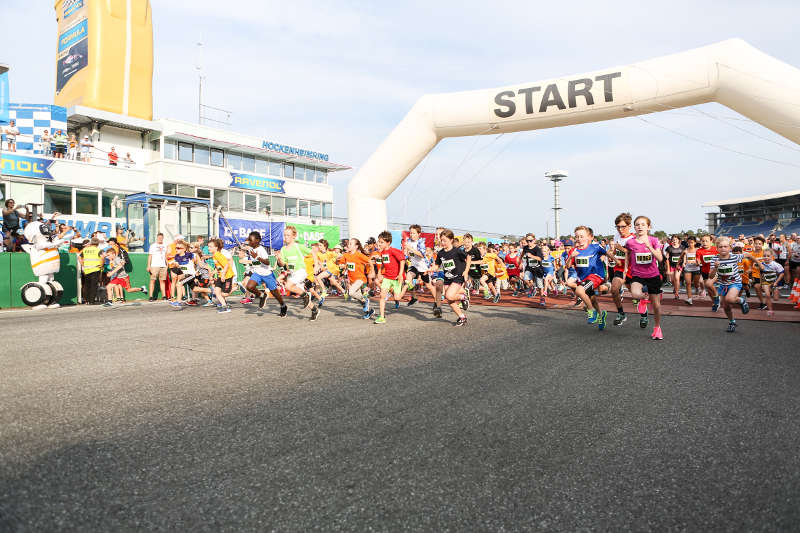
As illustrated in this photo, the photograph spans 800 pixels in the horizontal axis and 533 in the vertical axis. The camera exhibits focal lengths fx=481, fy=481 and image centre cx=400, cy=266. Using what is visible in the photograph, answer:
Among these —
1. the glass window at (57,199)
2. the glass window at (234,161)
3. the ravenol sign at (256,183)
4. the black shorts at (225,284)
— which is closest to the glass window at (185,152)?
the glass window at (234,161)

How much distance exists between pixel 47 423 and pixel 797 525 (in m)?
4.53

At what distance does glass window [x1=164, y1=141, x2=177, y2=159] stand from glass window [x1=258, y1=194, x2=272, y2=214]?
21.0 ft

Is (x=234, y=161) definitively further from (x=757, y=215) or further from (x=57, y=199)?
(x=757, y=215)

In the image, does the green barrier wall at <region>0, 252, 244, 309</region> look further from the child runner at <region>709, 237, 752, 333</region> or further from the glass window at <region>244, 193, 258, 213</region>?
the glass window at <region>244, 193, 258, 213</region>

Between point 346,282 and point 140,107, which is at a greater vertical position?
point 140,107

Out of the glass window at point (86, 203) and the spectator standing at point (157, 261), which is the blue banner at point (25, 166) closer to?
the glass window at point (86, 203)

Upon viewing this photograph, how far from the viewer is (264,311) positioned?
1215 centimetres

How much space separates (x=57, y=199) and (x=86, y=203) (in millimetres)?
Answer: 1298

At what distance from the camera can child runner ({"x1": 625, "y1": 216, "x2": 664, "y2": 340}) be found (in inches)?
305

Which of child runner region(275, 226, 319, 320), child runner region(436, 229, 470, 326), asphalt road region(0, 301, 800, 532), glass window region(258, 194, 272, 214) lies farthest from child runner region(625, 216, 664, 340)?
glass window region(258, 194, 272, 214)

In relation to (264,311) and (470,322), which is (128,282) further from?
(470,322)

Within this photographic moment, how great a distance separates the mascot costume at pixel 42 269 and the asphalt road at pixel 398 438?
24.2 feet

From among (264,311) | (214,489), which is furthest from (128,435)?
(264,311)

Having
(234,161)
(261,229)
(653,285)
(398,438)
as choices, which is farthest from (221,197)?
(398,438)
